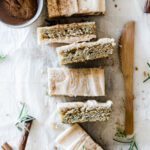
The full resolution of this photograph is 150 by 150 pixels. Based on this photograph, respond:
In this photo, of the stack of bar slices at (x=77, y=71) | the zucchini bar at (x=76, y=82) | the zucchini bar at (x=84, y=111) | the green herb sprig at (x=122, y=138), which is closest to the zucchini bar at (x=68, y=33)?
the stack of bar slices at (x=77, y=71)

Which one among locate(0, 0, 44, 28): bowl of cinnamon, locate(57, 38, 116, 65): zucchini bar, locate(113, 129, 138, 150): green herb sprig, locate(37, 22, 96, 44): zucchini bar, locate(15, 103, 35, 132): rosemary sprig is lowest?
locate(113, 129, 138, 150): green herb sprig

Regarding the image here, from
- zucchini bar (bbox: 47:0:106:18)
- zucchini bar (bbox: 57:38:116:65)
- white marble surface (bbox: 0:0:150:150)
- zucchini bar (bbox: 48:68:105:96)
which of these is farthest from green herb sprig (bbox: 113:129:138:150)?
zucchini bar (bbox: 47:0:106:18)

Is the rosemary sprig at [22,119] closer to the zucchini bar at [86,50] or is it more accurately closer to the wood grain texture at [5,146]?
the wood grain texture at [5,146]

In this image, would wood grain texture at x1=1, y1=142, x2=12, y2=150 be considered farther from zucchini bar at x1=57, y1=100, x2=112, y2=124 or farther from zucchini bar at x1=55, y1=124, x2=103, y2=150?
zucchini bar at x1=57, y1=100, x2=112, y2=124

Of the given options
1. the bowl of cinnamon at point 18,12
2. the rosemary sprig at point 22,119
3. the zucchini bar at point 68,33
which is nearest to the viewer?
the bowl of cinnamon at point 18,12

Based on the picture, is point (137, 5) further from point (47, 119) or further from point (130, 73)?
point (47, 119)

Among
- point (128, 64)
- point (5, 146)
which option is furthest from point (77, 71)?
point (5, 146)
